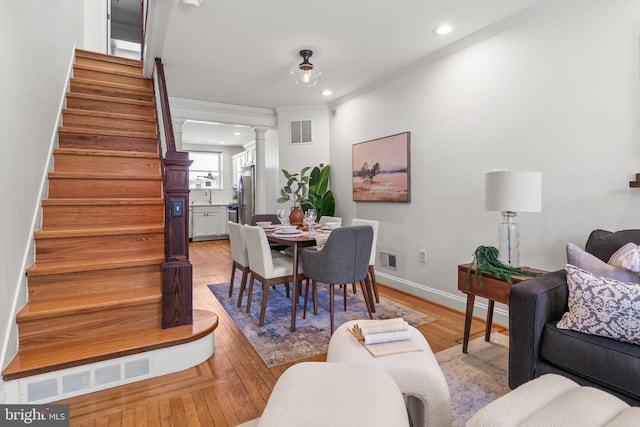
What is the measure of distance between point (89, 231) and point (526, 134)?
336cm

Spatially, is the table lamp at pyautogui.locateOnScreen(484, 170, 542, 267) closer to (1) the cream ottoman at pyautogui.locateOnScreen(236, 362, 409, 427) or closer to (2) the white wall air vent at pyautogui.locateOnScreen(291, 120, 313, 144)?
(1) the cream ottoman at pyautogui.locateOnScreen(236, 362, 409, 427)

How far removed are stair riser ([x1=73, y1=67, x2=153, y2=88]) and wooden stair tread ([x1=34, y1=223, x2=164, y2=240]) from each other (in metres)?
2.19

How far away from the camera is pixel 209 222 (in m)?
8.27

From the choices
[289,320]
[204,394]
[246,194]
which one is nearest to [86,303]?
[204,394]

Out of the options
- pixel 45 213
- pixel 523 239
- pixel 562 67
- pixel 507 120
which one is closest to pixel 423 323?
pixel 523 239

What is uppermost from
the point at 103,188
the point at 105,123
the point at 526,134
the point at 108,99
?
the point at 108,99

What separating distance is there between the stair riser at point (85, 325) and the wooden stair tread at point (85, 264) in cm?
30

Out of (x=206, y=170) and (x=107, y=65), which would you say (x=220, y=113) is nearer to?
(x=107, y=65)

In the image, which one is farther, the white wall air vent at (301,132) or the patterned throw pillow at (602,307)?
the white wall air vent at (301,132)

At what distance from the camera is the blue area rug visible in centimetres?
235

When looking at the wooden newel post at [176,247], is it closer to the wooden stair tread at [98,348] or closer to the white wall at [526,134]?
the wooden stair tread at [98,348]

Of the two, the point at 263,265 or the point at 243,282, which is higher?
the point at 263,265

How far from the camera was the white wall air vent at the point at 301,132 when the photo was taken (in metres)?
5.29

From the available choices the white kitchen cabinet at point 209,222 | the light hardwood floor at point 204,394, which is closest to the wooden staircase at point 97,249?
the light hardwood floor at point 204,394
